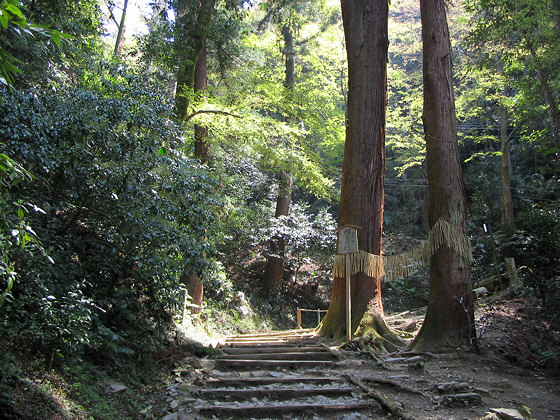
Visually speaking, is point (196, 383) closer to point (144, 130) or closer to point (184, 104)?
point (144, 130)

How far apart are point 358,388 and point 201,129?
7820mm

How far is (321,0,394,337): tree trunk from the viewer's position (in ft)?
24.3

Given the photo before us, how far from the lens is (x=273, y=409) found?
3.84 m

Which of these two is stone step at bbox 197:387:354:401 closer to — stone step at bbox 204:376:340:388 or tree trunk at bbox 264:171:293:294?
stone step at bbox 204:376:340:388

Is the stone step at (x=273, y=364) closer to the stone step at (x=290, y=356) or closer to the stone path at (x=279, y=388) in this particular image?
the stone path at (x=279, y=388)

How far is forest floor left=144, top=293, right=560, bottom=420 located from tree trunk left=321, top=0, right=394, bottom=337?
1358 mm

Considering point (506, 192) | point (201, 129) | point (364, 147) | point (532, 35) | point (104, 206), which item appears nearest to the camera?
point (104, 206)

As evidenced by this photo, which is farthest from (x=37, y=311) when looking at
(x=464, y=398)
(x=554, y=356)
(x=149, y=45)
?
(x=149, y=45)

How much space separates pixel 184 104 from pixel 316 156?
17.0ft

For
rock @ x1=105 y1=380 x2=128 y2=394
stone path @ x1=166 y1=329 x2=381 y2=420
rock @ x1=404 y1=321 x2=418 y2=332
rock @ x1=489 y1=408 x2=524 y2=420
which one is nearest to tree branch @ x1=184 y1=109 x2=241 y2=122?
stone path @ x1=166 y1=329 x2=381 y2=420

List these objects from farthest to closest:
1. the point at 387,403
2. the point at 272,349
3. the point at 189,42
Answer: the point at 189,42 < the point at 272,349 < the point at 387,403

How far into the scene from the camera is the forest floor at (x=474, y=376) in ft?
12.6

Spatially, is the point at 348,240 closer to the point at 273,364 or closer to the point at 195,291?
the point at 273,364

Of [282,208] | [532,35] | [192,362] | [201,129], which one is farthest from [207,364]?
[532,35]
